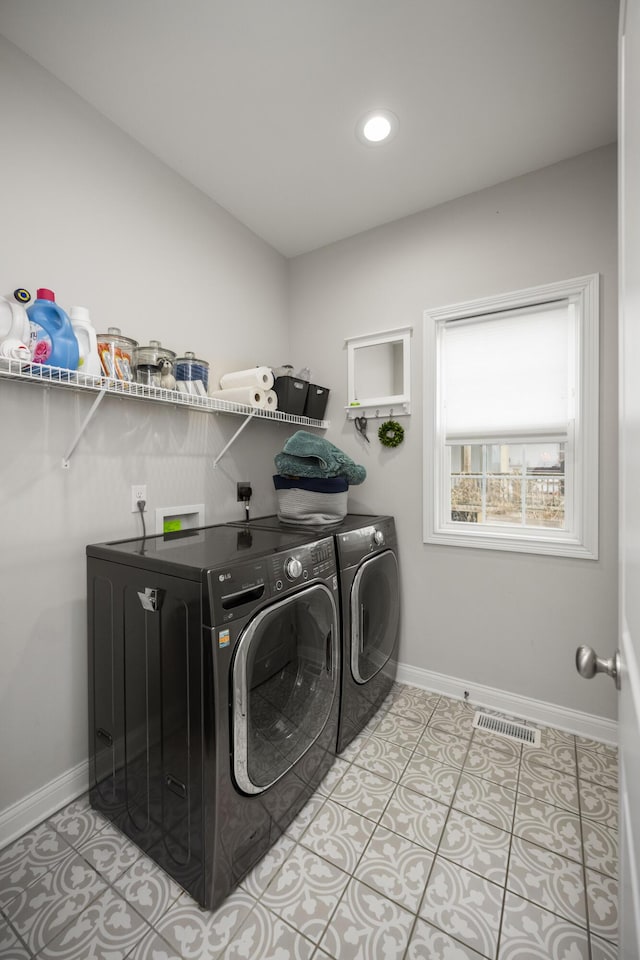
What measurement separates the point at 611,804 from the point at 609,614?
28.3 inches

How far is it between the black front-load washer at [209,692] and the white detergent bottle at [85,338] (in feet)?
2.09

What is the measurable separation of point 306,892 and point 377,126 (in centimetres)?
276

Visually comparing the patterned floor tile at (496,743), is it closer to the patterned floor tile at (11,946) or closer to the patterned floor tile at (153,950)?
the patterned floor tile at (153,950)

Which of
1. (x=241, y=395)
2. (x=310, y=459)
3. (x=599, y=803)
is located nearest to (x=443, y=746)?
(x=599, y=803)

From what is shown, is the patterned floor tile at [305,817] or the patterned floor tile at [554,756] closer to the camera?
the patterned floor tile at [305,817]

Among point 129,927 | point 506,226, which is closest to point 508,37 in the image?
point 506,226

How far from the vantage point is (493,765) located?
5.55ft

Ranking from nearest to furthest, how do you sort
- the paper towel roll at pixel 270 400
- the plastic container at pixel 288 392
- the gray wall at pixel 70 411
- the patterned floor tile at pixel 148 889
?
the patterned floor tile at pixel 148 889 < the gray wall at pixel 70 411 < the paper towel roll at pixel 270 400 < the plastic container at pixel 288 392

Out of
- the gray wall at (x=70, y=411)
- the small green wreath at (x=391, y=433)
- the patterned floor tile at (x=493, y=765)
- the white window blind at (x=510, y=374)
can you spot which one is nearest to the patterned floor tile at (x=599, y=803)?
the patterned floor tile at (x=493, y=765)

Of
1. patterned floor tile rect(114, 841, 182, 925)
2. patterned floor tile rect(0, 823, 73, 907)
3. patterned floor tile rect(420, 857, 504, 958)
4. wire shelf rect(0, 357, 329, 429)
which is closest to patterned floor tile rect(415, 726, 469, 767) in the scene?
patterned floor tile rect(420, 857, 504, 958)

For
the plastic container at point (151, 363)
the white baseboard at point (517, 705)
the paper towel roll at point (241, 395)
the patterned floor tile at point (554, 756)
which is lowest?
the patterned floor tile at point (554, 756)

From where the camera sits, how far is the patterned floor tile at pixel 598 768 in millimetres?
1607

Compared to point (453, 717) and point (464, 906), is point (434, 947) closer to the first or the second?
point (464, 906)

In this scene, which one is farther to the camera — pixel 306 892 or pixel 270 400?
pixel 270 400
